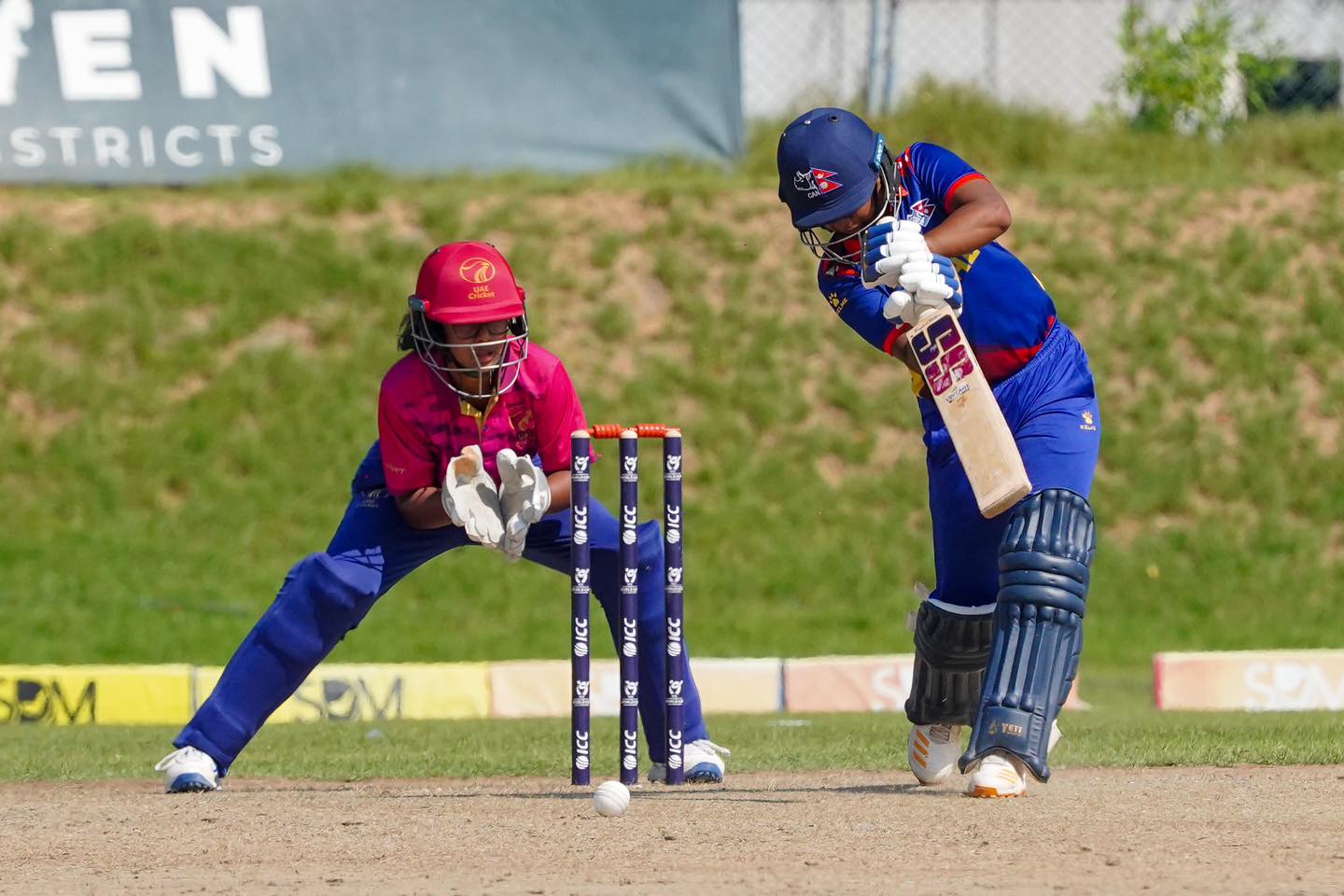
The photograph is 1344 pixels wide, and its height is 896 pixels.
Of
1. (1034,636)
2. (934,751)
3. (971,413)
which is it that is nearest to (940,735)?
(934,751)

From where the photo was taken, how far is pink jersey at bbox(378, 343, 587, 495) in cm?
590

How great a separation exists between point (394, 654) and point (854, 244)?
6672 millimetres

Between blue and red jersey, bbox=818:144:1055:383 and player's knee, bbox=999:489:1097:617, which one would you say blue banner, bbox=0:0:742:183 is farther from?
player's knee, bbox=999:489:1097:617

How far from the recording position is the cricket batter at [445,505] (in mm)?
5762

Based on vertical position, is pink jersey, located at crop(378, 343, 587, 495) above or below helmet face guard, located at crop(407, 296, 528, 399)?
below

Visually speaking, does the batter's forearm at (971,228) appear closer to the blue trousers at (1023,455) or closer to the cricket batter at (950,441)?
the cricket batter at (950,441)

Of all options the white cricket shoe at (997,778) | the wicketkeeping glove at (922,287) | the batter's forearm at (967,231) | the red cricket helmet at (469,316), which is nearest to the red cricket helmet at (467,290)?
the red cricket helmet at (469,316)

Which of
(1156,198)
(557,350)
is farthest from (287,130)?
(1156,198)

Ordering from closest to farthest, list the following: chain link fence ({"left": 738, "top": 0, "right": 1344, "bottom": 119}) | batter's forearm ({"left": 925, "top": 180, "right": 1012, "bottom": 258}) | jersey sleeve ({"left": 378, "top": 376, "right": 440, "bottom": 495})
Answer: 1. batter's forearm ({"left": 925, "top": 180, "right": 1012, "bottom": 258})
2. jersey sleeve ({"left": 378, "top": 376, "right": 440, "bottom": 495})
3. chain link fence ({"left": 738, "top": 0, "right": 1344, "bottom": 119})

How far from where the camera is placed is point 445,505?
5699 millimetres

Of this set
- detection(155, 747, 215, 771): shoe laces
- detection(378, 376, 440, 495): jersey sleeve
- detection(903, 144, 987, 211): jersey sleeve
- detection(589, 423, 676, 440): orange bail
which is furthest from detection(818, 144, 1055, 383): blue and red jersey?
detection(155, 747, 215, 771): shoe laces

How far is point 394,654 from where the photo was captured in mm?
11602

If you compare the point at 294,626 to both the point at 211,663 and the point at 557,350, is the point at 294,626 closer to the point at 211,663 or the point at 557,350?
the point at 211,663

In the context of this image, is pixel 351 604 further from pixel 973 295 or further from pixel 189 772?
pixel 973 295
